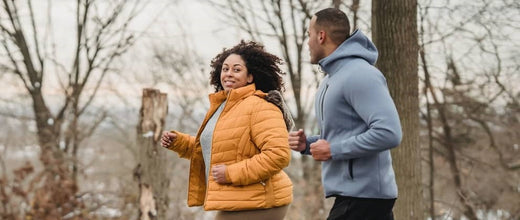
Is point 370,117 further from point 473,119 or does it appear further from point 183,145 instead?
point 473,119

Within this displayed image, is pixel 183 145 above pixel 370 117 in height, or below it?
below

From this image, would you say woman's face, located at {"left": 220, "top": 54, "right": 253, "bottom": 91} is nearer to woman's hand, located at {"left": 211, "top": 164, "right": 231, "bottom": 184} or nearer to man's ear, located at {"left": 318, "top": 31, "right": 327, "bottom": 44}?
woman's hand, located at {"left": 211, "top": 164, "right": 231, "bottom": 184}

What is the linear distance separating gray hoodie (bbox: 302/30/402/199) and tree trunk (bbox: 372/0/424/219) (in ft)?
8.55

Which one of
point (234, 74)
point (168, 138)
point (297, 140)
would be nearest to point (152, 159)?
point (168, 138)

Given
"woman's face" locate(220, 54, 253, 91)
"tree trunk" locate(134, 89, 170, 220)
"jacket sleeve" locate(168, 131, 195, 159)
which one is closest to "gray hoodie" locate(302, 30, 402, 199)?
"woman's face" locate(220, 54, 253, 91)

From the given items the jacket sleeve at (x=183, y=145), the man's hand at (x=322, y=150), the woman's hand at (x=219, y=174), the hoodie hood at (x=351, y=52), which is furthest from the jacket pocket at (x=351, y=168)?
the jacket sleeve at (x=183, y=145)

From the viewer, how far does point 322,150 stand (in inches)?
116

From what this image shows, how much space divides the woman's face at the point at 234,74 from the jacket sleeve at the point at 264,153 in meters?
0.35

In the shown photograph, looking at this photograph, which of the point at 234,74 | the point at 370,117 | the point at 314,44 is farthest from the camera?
the point at 234,74

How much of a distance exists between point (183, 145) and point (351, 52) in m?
1.49

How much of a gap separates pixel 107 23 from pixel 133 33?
62 cm

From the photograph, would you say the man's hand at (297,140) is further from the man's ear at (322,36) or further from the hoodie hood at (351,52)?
the man's ear at (322,36)

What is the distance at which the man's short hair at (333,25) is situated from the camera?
10.2 ft

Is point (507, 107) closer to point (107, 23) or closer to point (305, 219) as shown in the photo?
point (305, 219)
